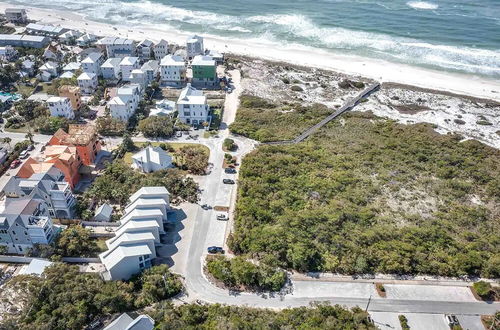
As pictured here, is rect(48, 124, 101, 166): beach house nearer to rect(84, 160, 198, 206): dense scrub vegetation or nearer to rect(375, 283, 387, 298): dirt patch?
rect(84, 160, 198, 206): dense scrub vegetation

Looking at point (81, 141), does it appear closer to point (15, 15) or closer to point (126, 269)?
point (126, 269)

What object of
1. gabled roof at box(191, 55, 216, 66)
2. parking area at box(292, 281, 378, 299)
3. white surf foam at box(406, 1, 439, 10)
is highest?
white surf foam at box(406, 1, 439, 10)

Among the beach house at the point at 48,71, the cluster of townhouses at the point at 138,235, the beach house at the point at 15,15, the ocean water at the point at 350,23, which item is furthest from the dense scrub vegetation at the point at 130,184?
the beach house at the point at 15,15

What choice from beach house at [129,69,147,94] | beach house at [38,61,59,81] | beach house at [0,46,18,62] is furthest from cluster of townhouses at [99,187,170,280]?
beach house at [0,46,18,62]

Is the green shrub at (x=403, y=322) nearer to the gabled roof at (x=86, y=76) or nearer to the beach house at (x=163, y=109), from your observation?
the beach house at (x=163, y=109)

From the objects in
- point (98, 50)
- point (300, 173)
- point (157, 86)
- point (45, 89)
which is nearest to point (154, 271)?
point (300, 173)
